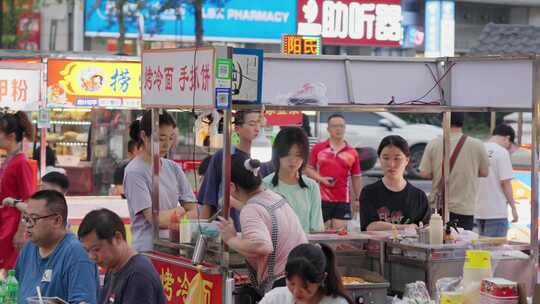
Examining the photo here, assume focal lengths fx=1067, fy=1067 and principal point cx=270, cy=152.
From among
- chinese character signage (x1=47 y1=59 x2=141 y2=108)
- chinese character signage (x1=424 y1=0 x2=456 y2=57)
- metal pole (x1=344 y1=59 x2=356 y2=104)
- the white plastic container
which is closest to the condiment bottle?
metal pole (x1=344 y1=59 x2=356 y2=104)

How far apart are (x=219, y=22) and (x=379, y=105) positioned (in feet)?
75.5

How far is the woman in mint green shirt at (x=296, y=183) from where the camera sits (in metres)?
7.50

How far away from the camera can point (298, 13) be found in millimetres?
28641

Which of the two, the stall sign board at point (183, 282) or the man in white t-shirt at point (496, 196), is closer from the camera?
the stall sign board at point (183, 282)

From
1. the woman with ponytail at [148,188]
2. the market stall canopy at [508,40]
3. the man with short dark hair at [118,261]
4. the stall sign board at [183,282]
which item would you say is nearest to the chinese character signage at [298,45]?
the woman with ponytail at [148,188]

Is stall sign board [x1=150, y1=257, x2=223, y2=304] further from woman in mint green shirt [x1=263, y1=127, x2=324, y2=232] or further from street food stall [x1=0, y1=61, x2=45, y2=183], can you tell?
street food stall [x1=0, y1=61, x2=45, y2=183]

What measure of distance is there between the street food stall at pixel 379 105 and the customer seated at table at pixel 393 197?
0.23 meters

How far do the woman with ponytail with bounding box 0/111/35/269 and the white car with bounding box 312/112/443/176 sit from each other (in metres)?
12.9

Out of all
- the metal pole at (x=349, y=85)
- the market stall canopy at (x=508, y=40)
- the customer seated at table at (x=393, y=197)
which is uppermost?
the market stall canopy at (x=508, y=40)

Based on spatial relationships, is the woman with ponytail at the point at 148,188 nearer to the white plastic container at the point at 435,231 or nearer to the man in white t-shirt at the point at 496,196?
the white plastic container at the point at 435,231

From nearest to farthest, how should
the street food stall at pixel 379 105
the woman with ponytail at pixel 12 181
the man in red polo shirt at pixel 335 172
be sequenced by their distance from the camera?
the street food stall at pixel 379 105 < the woman with ponytail at pixel 12 181 < the man in red polo shirt at pixel 335 172

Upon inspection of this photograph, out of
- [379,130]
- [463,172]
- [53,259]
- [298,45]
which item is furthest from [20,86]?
[379,130]

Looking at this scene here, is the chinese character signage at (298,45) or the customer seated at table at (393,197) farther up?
the chinese character signage at (298,45)

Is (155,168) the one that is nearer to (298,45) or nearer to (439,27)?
(298,45)
